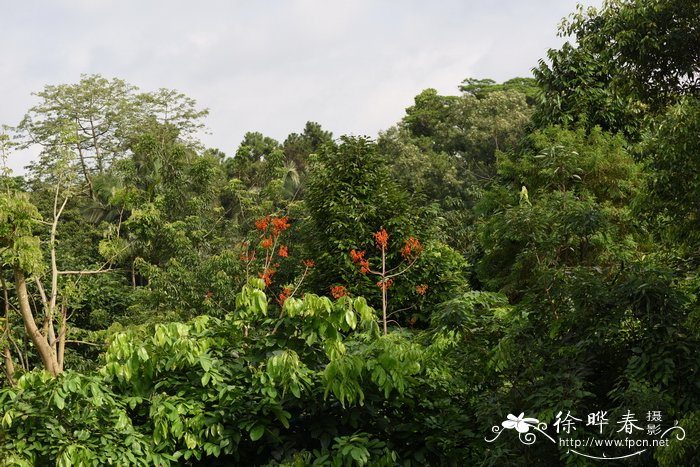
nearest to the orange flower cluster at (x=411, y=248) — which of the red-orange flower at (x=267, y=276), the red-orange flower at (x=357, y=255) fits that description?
the red-orange flower at (x=357, y=255)

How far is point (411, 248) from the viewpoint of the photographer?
9.85 metres

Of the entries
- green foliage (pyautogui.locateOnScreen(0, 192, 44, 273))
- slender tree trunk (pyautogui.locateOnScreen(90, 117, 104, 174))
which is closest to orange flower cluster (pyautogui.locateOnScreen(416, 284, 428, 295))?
green foliage (pyautogui.locateOnScreen(0, 192, 44, 273))

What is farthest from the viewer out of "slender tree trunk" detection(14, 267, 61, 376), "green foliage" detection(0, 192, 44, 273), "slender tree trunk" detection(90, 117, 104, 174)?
"slender tree trunk" detection(90, 117, 104, 174)

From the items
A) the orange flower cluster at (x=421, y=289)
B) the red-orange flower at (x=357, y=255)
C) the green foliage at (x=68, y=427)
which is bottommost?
the green foliage at (x=68, y=427)

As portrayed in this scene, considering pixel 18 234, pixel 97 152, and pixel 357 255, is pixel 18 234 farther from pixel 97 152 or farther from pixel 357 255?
pixel 97 152

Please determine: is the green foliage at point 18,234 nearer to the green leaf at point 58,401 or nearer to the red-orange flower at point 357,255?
the red-orange flower at point 357,255

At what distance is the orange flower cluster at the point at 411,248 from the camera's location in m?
9.72

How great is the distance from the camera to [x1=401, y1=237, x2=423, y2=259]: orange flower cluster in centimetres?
972

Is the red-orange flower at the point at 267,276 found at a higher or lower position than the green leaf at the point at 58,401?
higher

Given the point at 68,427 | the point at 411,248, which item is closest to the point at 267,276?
the point at 411,248

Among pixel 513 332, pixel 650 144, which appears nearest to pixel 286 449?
pixel 513 332

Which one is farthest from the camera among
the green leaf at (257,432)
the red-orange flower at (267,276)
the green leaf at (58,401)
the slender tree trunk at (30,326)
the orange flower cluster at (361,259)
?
the orange flower cluster at (361,259)

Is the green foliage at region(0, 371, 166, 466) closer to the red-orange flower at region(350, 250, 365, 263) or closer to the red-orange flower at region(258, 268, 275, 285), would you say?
the red-orange flower at region(258, 268, 275, 285)

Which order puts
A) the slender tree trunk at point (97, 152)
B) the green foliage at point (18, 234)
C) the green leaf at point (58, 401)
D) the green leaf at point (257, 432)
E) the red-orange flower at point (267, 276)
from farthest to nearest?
the slender tree trunk at point (97, 152) < the red-orange flower at point (267, 276) < the green foliage at point (18, 234) < the green leaf at point (257, 432) < the green leaf at point (58, 401)
